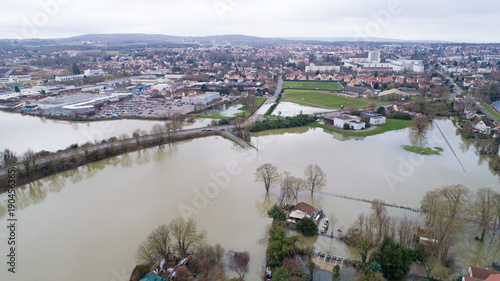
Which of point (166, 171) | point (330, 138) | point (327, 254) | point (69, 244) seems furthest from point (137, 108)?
point (327, 254)

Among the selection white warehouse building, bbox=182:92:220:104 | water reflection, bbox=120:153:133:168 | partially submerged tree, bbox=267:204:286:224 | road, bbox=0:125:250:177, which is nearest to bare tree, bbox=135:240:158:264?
partially submerged tree, bbox=267:204:286:224

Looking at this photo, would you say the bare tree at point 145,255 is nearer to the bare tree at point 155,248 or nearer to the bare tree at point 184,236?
the bare tree at point 155,248

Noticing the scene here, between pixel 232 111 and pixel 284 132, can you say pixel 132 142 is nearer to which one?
pixel 284 132

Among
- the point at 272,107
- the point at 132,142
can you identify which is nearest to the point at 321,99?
the point at 272,107

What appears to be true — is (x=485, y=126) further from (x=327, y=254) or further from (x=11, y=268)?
(x=11, y=268)

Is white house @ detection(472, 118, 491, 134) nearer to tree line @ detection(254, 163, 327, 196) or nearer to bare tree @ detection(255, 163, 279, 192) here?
tree line @ detection(254, 163, 327, 196)
